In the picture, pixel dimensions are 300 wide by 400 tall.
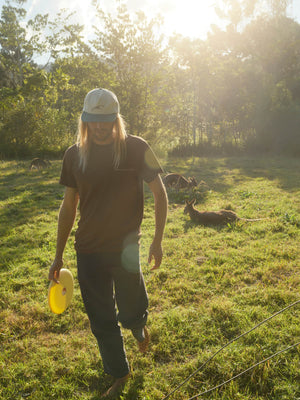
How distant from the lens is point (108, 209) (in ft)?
7.37

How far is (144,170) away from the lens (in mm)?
2338

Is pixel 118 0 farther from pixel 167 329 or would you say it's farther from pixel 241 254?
pixel 167 329

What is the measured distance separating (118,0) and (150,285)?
19.4 meters

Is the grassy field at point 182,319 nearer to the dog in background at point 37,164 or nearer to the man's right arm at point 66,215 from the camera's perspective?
the man's right arm at point 66,215

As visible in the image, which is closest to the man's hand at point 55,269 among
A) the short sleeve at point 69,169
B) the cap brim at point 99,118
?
the short sleeve at point 69,169

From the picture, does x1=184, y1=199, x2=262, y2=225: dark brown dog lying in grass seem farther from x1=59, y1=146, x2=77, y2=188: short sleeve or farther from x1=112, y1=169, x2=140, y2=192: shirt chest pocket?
x1=59, y1=146, x2=77, y2=188: short sleeve

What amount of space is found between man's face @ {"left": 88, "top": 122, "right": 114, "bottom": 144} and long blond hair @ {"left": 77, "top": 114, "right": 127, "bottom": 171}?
0.12 ft

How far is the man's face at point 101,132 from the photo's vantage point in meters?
2.18

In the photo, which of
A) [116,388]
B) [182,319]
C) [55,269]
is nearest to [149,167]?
[55,269]

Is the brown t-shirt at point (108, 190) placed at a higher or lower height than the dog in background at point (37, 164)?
lower

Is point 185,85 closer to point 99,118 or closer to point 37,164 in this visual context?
point 37,164

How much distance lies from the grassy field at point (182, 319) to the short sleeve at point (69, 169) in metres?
1.83

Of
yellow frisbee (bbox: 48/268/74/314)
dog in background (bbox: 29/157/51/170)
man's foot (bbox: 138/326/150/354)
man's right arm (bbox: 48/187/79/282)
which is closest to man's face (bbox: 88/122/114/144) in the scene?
man's right arm (bbox: 48/187/79/282)

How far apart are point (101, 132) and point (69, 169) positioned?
0.39 m
